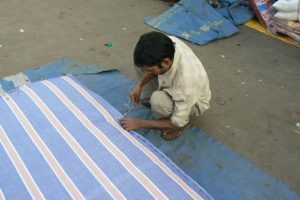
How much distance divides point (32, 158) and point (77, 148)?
0.21 metres

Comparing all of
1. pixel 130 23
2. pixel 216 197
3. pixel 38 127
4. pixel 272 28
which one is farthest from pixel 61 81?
pixel 272 28

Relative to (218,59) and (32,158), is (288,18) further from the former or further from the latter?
(32,158)

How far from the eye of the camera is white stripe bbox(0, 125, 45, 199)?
58.0 inches

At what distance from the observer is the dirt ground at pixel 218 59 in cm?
217

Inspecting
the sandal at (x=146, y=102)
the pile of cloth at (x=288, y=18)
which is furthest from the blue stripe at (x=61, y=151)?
the pile of cloth at (x=288, y=18)

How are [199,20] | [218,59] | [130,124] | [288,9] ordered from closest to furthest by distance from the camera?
1. [130,124]
2. [218,59]
3. [288,9]
4. [199,20]

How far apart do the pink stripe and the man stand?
0.43 m

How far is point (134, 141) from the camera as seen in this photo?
1785mm

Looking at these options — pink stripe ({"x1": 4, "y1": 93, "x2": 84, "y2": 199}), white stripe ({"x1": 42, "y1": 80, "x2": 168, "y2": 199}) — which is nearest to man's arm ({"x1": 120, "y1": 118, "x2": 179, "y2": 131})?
white stripe ({"x1": 42, "y1": 80, "x2": 168, "y2": 199})

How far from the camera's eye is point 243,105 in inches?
96.0

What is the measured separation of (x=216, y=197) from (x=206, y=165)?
208mm

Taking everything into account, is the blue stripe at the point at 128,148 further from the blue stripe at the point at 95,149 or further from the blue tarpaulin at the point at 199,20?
the blue tarpaulin at the point at 199,20

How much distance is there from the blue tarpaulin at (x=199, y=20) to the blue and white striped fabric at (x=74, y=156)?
1.44m

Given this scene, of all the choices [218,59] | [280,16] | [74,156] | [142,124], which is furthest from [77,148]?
[280,16]
